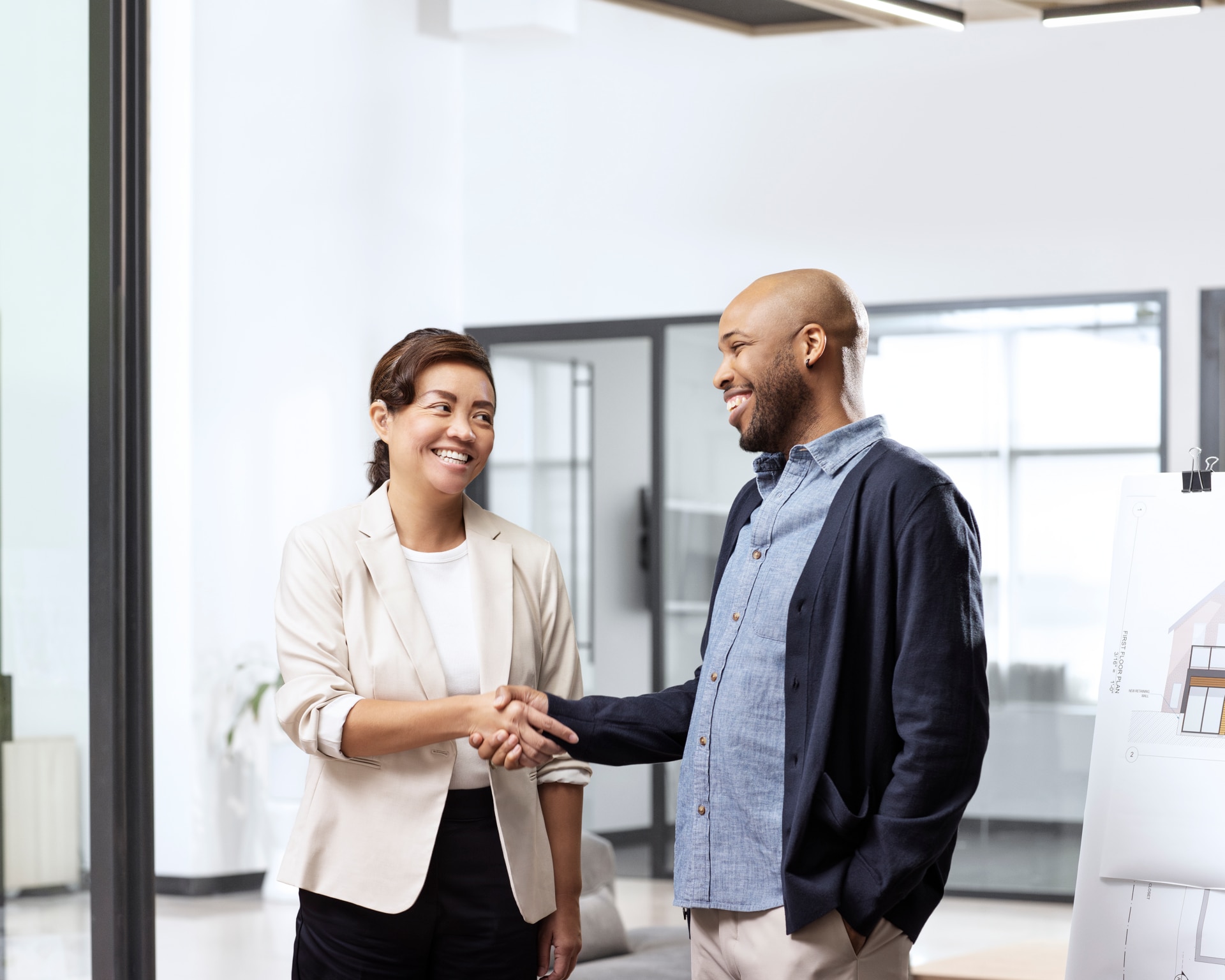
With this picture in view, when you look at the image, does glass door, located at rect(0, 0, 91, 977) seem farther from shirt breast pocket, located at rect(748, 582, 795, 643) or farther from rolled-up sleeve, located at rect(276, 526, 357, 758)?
shirt breast pocket, located at rect(748, 582, 795, 643)

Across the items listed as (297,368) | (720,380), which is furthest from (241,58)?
(720,380)

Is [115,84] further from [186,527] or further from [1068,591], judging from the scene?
[1068,591]

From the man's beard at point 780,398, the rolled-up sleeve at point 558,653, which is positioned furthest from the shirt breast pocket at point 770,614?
the rolled-up sleeve at point 558,653

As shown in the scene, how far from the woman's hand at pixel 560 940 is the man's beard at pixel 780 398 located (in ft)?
2.46

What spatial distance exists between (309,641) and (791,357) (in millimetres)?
794

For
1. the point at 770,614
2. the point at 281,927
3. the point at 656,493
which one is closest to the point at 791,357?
the point at 770,614

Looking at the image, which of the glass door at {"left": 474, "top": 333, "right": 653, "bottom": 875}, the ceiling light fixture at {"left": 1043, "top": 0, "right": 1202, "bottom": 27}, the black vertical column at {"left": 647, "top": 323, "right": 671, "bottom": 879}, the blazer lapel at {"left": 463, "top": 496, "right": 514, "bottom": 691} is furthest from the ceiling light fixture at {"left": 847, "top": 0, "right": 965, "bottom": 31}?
the blazer lapel at {"left": 463, "top": 496, "right": 514, "bottom": 691}

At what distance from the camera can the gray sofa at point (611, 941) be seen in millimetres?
3482

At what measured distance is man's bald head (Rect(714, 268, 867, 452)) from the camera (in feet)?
6.75

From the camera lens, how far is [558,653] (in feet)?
7.39

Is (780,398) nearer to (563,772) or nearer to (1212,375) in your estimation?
(563,772)

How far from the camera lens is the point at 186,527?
631cm

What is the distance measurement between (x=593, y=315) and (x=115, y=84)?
162 inches

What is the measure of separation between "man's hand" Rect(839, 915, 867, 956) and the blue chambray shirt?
96 mm
